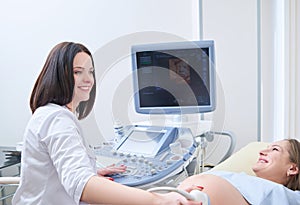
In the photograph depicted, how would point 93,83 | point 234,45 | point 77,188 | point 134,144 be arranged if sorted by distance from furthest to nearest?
1. point 234,45
2. point 134,144
3. point 93,83
4. point 77,188

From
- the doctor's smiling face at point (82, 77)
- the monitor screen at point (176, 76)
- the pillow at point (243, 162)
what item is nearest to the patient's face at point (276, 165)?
the pillow at point (243, 162)

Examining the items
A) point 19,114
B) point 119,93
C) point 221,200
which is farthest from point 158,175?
point 19,114

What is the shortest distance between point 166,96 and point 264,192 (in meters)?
0.74

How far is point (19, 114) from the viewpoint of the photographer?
2701mm

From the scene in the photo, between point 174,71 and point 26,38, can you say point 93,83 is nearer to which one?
point 174,71

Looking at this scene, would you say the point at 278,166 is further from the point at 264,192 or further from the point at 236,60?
the point at 236,60

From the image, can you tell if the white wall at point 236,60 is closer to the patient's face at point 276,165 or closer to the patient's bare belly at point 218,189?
the patient's face at point 276,165

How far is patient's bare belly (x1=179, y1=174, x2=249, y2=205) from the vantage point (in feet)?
3.87

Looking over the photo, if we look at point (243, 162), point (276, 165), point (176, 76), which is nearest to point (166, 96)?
point (176, 76)

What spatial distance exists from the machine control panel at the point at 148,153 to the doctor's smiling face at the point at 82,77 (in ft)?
1.24

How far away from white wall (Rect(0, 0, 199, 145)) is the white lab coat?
1.33 metres

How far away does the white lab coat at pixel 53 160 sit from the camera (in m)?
0.81

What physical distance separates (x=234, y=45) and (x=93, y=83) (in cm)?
109

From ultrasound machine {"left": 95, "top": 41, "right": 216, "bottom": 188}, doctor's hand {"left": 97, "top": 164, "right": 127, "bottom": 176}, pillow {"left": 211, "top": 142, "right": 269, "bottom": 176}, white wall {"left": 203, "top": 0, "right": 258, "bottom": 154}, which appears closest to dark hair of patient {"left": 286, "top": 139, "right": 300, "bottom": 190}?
pillow {"left": 211, "top": 142, "right": 269, "bottom": 176}
